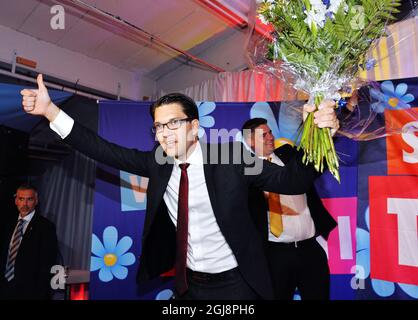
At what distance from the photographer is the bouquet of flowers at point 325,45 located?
4.26 feet

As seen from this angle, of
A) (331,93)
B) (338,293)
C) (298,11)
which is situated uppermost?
(298,11)

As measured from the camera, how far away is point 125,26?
512 centimetres

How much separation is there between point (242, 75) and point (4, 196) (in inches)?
129

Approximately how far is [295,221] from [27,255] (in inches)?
96.8

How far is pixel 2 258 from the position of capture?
3361 millimetres

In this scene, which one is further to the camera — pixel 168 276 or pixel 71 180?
pixel 71 180

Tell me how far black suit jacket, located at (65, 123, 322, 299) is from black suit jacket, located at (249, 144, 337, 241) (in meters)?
0.75

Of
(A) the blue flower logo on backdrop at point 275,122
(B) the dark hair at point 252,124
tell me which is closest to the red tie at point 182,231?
(B) the dark hair at point 252,124

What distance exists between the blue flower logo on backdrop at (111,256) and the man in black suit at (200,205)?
1.38 metres

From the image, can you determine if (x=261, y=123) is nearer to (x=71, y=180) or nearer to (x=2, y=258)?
(x=2, y=258)

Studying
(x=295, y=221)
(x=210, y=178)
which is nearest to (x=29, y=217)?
(x=295, y=221)

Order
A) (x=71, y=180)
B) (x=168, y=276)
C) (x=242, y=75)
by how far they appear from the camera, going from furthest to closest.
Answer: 1. (x=71, y=180)
2. (x=242, y=75)
3. (x=168, y=276)

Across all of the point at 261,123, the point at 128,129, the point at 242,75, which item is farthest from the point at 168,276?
the point at 242,75

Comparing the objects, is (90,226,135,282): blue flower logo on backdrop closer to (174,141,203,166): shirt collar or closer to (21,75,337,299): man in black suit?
(21,75,337,299): man in black suit
